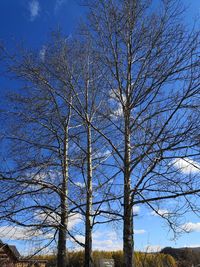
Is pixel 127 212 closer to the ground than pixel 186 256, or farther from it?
closer to the ground

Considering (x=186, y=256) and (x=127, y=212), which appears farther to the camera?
(x=186, y=256)

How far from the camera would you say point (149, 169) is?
628cm

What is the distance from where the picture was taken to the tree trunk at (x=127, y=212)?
6008 millimetres

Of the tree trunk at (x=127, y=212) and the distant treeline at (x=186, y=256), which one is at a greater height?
the distant treeline at (x=186, y=256)

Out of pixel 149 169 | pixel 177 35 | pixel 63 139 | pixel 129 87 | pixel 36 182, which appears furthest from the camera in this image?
pixel 63 139

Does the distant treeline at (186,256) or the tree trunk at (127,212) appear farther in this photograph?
the distant treeline at (186,256)

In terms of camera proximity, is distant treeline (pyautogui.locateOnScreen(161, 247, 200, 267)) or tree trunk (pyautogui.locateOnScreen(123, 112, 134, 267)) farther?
distant treeline (pyautogui.locateOnScreen(161, 247, 200, 267))

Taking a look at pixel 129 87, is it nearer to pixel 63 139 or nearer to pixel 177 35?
pixel 177 35

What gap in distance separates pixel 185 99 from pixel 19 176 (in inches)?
142

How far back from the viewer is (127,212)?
631cm

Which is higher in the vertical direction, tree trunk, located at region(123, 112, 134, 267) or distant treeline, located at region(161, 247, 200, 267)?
distant treeline, located at region(161, 247, 200, 267)

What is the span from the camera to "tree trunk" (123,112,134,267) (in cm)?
601

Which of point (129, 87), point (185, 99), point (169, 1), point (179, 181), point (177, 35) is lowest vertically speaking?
point (179, 181)

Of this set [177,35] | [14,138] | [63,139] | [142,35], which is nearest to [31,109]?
[14,138]
